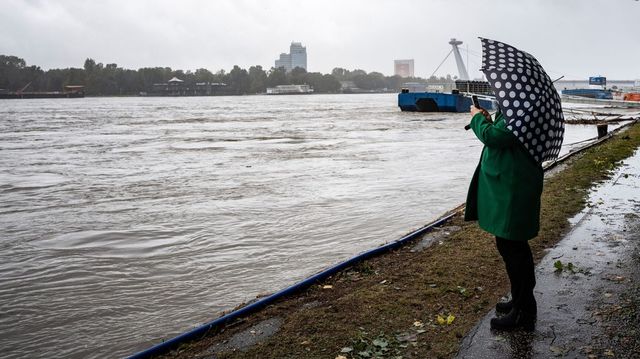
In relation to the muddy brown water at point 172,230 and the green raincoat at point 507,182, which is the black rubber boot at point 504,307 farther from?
the muddy brown water at point 172,230

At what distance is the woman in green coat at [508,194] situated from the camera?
3.63 m

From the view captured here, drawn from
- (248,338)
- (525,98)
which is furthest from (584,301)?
(248,338)

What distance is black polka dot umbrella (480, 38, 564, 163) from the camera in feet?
11.5

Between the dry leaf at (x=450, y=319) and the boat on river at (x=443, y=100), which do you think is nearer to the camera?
the dry leaf at (x=450, y=319)

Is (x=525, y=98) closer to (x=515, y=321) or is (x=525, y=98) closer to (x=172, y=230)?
(x=515, y=321)

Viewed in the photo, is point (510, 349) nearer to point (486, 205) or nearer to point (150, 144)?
point (486, 205)

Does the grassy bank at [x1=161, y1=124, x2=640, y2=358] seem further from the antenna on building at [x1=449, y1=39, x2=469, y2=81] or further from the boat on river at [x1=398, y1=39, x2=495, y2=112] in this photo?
the antenna on building at [x1=449, y1=39, x2=469, y2=81]

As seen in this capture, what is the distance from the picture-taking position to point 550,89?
3744 millimetres

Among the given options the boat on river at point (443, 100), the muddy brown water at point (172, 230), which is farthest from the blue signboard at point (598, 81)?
the muddy brown water at point (172, 230)

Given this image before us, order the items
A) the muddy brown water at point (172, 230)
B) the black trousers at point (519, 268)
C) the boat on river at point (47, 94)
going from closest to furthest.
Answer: the black trousers at point (519, 268)
the muddy brown water at point (172, 230)
the boat on river at point (47, 94)

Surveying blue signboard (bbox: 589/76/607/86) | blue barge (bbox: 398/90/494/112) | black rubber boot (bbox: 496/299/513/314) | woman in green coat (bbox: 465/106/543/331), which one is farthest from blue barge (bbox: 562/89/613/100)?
woman in green coat (bbox: 465/106/543/331)

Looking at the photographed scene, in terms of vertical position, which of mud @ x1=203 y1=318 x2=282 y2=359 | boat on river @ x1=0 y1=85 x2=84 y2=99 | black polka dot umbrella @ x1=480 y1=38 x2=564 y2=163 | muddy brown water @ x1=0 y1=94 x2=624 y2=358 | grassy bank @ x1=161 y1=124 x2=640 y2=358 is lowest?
muddy brown water @ x1=0 y1=94 x2=624 y2=358

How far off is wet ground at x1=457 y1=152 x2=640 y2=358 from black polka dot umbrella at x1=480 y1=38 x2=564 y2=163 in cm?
135

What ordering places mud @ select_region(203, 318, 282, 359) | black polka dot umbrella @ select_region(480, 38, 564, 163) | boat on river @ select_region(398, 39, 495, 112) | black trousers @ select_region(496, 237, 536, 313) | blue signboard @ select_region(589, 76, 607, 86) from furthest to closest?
1. blue signboard @ select_region(589, 76, 607, 86)
2. boat on river @ select_region(398, 39, 495, 112)
3. mud @ select_region(203, 318, 282, 359)
4. black trousers @ select_region(496, 237, 536, 313)
5. black polka dot umbrella @ select_region(480, 38, 564, 163)
